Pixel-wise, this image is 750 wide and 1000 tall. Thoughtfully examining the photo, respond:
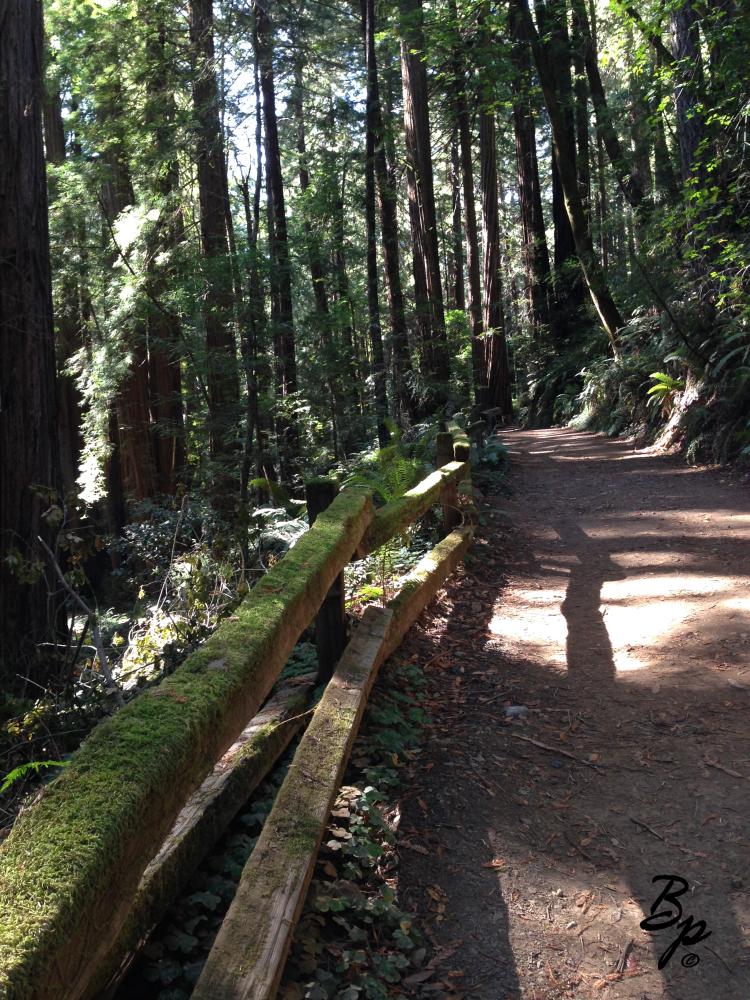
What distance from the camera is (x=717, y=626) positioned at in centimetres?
557

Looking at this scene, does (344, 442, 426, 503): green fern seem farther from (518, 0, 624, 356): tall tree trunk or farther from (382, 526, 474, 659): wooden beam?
A: (518, 0, 624, 356): tall tree trunk

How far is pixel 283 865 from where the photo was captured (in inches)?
95.1

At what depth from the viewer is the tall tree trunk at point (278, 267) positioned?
12469 millimetres

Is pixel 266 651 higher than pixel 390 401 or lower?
lower

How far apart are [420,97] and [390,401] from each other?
6035mm

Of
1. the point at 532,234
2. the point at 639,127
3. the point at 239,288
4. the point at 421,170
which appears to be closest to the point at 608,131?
the point at 639,127

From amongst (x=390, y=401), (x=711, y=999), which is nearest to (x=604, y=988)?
(x=711, y=999)

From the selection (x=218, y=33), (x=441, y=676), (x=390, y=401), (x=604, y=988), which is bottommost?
(x=604, y=988)

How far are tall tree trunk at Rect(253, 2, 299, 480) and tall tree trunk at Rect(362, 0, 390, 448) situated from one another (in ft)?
5.19

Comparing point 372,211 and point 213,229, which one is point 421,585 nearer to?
point 213,229

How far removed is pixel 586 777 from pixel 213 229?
11.9 m

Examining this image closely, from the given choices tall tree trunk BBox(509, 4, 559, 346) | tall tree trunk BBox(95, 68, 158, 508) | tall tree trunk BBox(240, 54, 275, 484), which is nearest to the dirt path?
tall tree trunk BBox(240, 54, 275, 484)

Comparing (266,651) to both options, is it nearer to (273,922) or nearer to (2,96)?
(273,922)

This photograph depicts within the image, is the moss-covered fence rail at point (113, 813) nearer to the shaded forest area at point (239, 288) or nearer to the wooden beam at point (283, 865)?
the wooden beam at point (283, 865)
